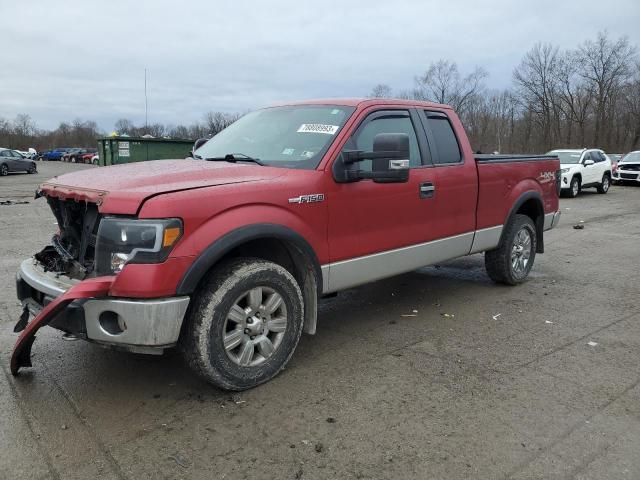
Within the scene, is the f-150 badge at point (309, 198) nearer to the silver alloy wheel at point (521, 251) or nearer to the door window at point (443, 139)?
the door window at point (443, 139)

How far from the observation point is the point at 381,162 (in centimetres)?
396

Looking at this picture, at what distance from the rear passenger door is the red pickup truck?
0.8 inches

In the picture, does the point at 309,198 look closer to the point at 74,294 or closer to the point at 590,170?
the point at 74,294

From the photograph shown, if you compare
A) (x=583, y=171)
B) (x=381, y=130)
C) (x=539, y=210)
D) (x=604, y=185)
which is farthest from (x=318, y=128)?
(x=604, y=185)

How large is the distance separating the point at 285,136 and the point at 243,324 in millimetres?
1685

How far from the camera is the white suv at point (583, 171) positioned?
19031 millimetres

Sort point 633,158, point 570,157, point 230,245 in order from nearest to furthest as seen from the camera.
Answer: point 230,245
point 570,157
point 633,158

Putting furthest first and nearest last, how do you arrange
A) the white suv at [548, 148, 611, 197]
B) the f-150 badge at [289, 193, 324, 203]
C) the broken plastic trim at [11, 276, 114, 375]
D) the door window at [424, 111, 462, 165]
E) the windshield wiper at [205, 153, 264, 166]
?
the white suv at [548, 148, 611, 197] → the door window at [424, 111, 462, 165] → the windshield wiper at [205, 153, 264, 166] → the f-150 badge at [289, 193, 324, 203] → the broken plastic trim at [11, 276, 114, 375]

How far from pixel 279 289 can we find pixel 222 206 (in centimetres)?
70

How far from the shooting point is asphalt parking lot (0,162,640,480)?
2.81 m

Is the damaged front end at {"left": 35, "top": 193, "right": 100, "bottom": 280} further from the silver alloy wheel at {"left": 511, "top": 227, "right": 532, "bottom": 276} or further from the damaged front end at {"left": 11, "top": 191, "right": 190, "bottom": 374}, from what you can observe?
the silver alloy wheel at {"left": 511, "top": 227, "right": 532, "bottom": 276}

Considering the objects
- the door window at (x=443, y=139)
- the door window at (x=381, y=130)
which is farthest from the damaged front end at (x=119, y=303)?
the door window at (x=443, y=139)

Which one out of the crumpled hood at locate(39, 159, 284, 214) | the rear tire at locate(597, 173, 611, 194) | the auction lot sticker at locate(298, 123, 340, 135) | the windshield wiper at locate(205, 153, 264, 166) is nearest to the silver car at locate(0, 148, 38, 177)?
the rear tire at locate(597, 173, 611, 194)

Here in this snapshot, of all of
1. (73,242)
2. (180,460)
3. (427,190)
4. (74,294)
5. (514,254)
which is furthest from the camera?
(514,254)
